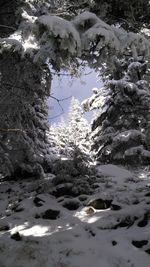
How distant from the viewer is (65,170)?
12773 mm

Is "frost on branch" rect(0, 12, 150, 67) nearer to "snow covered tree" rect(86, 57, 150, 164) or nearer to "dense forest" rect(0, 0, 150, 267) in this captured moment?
"dense forest" rect(0, 0, 150, 267)

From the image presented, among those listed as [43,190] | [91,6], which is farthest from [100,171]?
[91,6]

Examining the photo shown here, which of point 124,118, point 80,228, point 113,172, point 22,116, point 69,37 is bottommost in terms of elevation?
point 80,228

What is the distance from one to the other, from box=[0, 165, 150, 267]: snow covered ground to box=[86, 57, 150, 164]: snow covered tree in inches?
203

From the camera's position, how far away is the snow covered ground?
7.74 m

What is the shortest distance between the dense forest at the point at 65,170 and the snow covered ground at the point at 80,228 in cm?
2

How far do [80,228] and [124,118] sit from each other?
10.6m

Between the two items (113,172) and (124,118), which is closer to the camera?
(113,172)

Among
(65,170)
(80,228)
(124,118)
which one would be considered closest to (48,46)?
(80,228)

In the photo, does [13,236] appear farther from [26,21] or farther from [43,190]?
[26,21]

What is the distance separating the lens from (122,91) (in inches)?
746

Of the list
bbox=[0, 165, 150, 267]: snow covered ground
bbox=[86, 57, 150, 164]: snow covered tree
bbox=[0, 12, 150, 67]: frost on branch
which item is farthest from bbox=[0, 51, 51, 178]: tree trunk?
bbox=[86, 57, 150, 164]: snow covered tree

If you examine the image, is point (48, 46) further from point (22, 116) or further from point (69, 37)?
point (22, 116)

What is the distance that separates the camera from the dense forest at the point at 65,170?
6.14m
